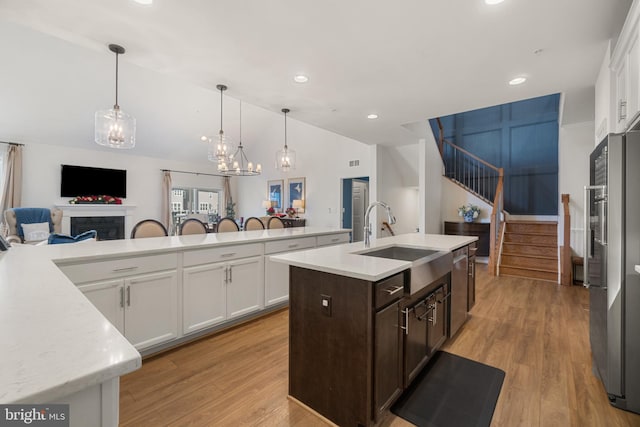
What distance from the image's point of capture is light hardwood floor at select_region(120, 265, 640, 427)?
1703 mm

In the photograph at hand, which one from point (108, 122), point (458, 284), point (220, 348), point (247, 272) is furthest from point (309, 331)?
point (108, 122)

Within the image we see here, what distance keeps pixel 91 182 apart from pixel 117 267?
Result: 6.92 metres

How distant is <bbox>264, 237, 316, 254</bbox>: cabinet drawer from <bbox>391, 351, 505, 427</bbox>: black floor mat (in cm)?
188

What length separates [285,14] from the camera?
205 cm

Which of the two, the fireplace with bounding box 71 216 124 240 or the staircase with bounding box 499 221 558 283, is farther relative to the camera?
the fireplace with bounding box 71 216 124 240

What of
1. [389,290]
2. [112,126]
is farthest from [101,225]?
[389,290]

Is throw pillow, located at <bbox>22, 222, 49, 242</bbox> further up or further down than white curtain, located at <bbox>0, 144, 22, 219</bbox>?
further down

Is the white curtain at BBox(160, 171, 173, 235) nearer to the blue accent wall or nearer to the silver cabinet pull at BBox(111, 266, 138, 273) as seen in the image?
the silver cabinet pull at BBox(111, 266, 138, 273)

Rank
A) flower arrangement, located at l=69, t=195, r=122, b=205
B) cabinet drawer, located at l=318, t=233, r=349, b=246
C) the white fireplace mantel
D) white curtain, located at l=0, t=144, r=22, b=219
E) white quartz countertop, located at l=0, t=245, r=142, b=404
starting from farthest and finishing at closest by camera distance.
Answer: flower arrangement, located at l=69, t=195, r=122, b=205
the white fireplace mantel
white curtain, located at l=0, t=144, r=22, b=219
cabinet drawer, located at l=318, t=233, r=349, b=246
white quartz countertop, located at l=0, t=245, r=142, b=404

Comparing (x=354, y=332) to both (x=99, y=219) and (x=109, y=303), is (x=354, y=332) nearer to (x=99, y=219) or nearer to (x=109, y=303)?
(x=109, y=303)

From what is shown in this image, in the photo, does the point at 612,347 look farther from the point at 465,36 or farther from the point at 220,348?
the point at 220,348

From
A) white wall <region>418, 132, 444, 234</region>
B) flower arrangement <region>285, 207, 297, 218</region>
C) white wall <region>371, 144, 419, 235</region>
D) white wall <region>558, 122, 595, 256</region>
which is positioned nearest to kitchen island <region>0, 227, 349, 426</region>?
white wall <region>418, 132, 444, 234</region>

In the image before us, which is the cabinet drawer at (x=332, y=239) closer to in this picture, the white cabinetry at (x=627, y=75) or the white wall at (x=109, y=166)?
the white cabinetry at (x=627, y=75)

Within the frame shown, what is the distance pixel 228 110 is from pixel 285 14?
6298 millimetres
